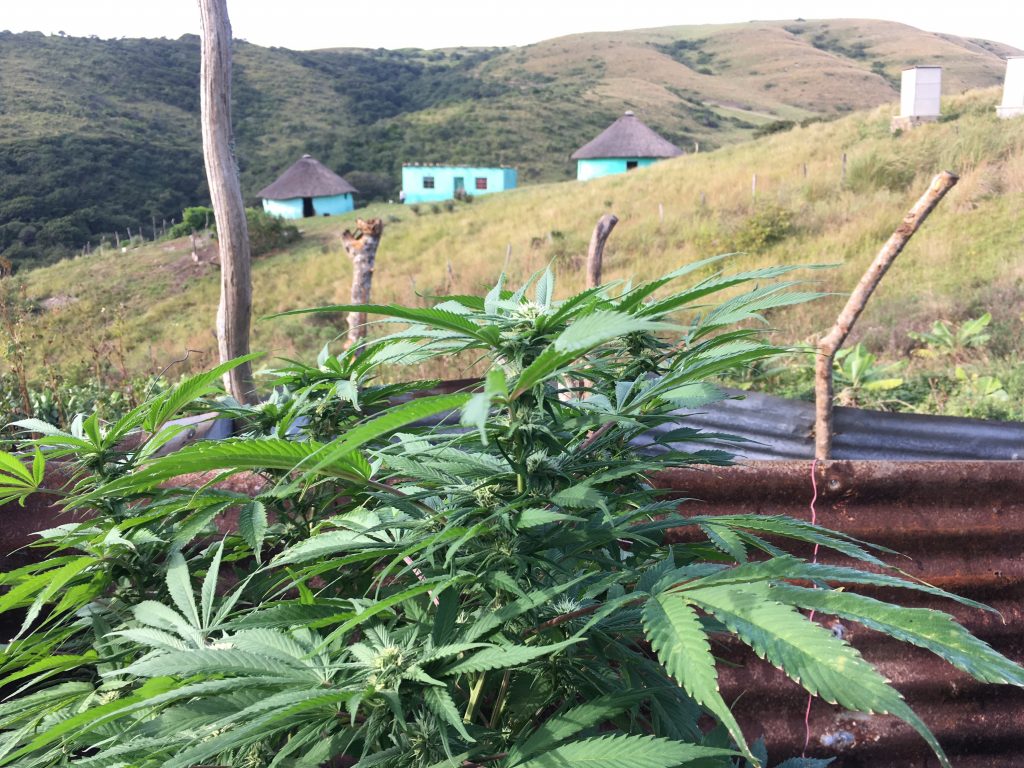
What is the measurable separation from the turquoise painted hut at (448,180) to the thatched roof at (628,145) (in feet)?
13.5

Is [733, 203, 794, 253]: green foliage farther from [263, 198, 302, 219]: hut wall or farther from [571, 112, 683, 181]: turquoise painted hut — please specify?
[263, 198, 302, 219]: hut wall

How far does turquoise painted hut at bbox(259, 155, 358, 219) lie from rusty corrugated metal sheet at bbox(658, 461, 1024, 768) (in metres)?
35.5

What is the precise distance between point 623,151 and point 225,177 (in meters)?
34.7

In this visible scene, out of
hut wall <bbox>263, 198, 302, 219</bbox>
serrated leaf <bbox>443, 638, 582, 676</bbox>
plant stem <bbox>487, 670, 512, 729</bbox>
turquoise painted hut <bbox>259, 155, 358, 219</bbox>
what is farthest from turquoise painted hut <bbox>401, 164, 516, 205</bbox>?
serrated leaf <bbox>443, 638, 582, 676</bbox>

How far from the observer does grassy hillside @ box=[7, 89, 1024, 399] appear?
8.01 m

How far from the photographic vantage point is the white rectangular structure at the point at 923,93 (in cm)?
1795

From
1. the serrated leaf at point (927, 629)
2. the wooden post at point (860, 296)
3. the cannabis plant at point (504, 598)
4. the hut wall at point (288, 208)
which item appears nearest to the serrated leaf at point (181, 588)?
the cannabis plant at point (504, 598)

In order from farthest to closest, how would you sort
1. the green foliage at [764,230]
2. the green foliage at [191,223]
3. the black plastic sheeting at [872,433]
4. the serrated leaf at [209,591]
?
1. the green foliage at [191,223]
2. the green foliage at [764,230]
3. the black plastic sheeting at [872,433]
4. the serrated leaf at [209,591]

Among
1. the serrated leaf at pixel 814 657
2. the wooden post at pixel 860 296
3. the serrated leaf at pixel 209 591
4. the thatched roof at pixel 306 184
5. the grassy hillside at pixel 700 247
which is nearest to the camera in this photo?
the serrated leaf at pixel 814 657

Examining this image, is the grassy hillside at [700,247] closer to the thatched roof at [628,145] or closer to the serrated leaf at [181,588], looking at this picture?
the serrated leaf at [181,588]

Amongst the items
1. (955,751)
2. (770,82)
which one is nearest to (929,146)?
(955,751)

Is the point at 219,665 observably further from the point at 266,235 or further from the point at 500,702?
the point at 266,235

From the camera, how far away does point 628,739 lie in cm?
61

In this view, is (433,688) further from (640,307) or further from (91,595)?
(91,595)
